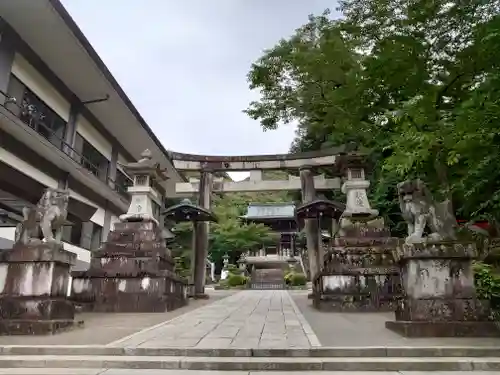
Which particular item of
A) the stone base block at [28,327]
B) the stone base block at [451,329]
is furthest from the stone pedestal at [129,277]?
the stone base block at [451,329]

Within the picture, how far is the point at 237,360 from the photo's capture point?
4.92m

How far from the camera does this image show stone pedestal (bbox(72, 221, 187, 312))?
35.7 ft

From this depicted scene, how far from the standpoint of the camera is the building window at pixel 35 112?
39.5ft

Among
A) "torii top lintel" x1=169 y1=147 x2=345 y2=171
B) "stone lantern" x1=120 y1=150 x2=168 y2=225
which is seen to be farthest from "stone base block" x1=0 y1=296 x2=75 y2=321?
"torii top lintel" x1=169 y1=147 x2=345 y2=171

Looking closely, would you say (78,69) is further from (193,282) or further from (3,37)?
(193,282)

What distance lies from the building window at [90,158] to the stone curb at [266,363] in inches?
454

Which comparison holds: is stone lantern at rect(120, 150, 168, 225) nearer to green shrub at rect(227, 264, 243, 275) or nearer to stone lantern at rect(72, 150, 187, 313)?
stone lantern at rect(72, 150, 187, 313)

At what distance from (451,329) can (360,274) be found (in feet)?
15.6

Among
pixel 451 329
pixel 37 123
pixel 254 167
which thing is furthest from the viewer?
pixel 254 167

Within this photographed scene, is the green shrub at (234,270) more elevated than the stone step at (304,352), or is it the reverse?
the green shrub at (234,270)

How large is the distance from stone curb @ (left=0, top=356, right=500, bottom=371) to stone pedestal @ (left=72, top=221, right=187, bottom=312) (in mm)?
5914

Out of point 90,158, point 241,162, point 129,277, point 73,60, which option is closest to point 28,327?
point 129,277

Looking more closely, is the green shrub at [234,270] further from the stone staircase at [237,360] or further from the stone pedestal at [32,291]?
the stone staircase at [237,360]

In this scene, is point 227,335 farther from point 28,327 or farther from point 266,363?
point 28,327
